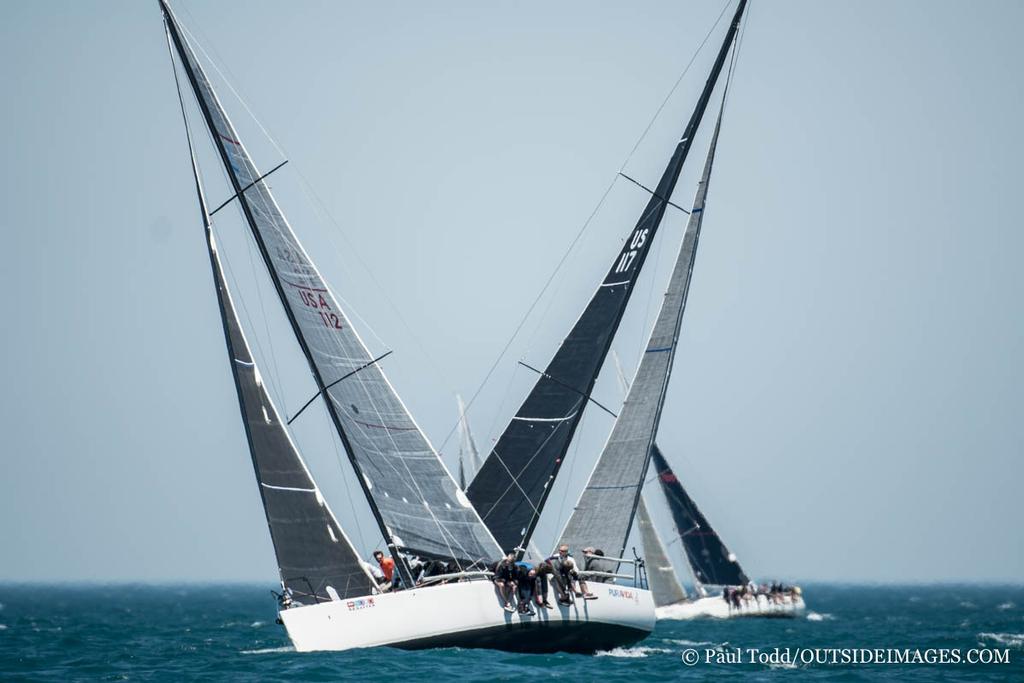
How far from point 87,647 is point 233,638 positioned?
449 cm

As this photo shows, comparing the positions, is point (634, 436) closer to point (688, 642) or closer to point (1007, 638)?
point (688, 642)

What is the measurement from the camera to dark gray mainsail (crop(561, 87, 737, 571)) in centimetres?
2395

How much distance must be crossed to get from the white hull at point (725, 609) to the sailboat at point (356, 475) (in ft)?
80.8

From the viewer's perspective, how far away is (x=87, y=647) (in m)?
27.4

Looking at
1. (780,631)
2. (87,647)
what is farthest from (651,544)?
(87,647)

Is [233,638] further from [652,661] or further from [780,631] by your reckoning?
[780,631]

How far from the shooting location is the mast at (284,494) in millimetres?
21328

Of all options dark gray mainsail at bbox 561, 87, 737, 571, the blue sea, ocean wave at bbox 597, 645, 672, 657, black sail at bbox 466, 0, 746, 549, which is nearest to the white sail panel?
dark gray mainsail at bbox 561, 87, 737, 571

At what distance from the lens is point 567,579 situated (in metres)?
21.4

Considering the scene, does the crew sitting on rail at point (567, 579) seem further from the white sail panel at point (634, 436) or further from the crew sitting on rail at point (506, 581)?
the white sail panel at point (634, 436)

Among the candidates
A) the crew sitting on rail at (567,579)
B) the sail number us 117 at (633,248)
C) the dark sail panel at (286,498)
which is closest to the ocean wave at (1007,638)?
the sail number us 117 at (633,248)

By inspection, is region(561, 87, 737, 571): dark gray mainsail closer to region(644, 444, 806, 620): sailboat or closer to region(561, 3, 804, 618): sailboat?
region(561, 3, 804, 618): sailboat

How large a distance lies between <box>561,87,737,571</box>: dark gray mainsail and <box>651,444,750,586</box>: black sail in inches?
975

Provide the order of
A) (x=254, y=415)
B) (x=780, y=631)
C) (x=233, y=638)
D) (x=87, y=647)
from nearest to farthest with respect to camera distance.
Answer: (x=254, y=415) → (x=87, y=647) → (x=233, y=638) → (x=780, y=631)
